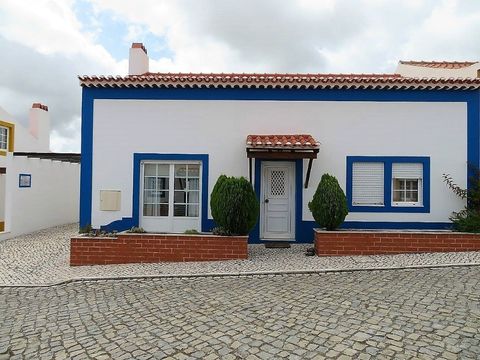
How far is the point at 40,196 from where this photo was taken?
14.1 meters

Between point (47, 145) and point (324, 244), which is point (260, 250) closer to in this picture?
point (324, 244)

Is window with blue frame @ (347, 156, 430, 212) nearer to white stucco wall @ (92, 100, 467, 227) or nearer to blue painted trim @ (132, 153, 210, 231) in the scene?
white stucco wall @ (92, 100, 467, 227)

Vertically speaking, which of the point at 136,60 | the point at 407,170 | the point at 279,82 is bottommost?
the point at 407,170

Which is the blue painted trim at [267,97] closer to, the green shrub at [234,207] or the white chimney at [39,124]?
the green shrub at [234,207]

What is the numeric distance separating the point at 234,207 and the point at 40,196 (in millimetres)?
9617

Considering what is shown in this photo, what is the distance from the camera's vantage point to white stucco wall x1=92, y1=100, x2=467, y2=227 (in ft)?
32.8

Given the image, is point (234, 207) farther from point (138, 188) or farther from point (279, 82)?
point (279, 82)

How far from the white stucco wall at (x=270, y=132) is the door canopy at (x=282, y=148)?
0.77 m

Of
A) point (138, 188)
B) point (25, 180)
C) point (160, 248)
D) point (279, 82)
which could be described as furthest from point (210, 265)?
point (25, 180)

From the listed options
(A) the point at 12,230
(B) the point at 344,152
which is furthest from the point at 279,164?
(A) the point at 12,230

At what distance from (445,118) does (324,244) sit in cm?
510

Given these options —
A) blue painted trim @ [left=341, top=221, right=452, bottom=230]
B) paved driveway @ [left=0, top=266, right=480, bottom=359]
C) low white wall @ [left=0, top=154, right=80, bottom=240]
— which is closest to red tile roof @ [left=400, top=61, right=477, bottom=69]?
blue painted trim @ [left=341, top=221, right=452, bottom=230]

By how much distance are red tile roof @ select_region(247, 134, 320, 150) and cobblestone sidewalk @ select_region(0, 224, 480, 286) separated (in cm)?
264

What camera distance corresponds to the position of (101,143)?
10.2 metres
